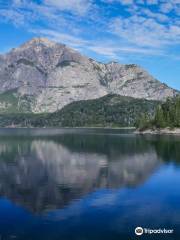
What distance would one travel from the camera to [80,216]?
206 ft

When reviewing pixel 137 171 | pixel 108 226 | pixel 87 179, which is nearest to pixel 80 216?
pixel 108 226

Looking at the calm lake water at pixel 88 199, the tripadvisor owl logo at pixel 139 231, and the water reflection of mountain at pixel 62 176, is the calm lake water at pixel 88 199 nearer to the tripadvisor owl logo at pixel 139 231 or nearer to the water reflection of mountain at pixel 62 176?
the water reflection of mountain at pixel 62 176

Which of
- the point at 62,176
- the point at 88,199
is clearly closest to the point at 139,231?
the point at 88,199

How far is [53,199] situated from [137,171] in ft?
146

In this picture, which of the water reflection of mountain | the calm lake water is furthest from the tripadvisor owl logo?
the water reflection of mountain

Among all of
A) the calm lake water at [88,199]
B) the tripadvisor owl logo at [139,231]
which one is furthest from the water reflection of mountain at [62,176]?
the tripadvisor owl logo at [139,231]

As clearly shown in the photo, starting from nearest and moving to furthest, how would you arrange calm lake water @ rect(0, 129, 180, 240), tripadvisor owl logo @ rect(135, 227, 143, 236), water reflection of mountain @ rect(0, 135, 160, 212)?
tripadvisor owl logo @ rect(135, 227, 143, 236), calm lake water @ rect(0, 129, 180, 240), water reflection of mountain @ rect(0, 135, 160, 212)

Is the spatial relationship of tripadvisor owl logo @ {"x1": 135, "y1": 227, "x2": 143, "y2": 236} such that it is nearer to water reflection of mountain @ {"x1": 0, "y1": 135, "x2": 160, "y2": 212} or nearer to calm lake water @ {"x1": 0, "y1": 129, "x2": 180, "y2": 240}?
calm lake water @ {"x1": 0, "y1": 129, "x2": 180, "y2": 240}

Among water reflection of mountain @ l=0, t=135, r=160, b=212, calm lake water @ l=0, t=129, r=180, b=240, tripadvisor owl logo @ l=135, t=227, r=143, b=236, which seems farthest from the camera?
water reflection of mountain @ l=0, t=135, r=160, b=212

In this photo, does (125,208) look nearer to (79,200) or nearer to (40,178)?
(79,200)

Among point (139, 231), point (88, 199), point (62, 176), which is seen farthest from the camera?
point (62, 176)

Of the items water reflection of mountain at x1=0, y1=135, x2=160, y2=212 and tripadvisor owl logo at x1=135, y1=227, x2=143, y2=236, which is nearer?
tripadvisor owl logo at x1=135, y1=227, x2=143, y2=236

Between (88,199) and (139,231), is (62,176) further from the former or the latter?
(139,231)

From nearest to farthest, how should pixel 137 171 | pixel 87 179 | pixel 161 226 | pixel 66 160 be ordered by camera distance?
pixel 161 226, pixel 87 179, pixel 137 171, pixel 66 160
